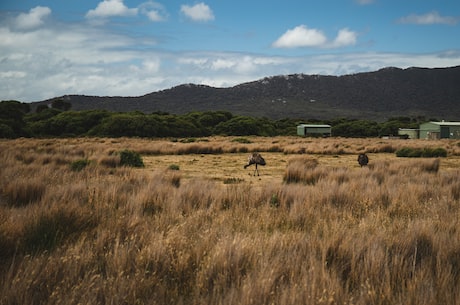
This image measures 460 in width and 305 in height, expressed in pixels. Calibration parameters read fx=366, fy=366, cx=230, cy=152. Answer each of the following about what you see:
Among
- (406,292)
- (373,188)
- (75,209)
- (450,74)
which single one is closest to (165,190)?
(75,209)

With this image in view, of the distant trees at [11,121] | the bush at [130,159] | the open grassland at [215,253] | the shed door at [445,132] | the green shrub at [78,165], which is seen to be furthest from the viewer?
the shed door at [445,132]

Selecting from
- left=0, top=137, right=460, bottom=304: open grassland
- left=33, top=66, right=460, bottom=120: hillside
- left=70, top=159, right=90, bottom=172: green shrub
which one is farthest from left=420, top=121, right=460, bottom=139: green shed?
left=33, top=66, right=460, bottom=120: hillside

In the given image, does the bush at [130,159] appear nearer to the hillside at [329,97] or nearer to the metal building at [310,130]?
the metal building at [310,130]

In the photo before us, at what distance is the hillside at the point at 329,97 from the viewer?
13785 centimetres

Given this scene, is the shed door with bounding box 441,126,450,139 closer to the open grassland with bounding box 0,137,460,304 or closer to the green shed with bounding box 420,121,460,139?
the green shed with bounding box 420,121,460,139

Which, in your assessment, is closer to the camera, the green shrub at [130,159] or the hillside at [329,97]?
the green shrub at [130,159]

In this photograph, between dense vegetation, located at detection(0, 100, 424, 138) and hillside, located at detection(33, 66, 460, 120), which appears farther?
hillside, located at detection(33, 66, 460, 120)

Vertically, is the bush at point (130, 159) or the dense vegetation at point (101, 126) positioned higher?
the dense vegetation at point (101, 126)

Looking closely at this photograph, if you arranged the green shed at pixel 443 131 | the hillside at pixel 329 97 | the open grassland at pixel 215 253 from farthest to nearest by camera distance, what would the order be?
1. the hillside at pixel 329 97
2. the green shed at pixel 443 131
3. the open grassland at pixel 215 253

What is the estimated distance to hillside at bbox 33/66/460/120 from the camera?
138 meters

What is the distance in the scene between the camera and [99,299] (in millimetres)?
2625

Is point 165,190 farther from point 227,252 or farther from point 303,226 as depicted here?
point 227,252

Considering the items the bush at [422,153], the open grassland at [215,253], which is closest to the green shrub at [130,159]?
the open grassland at [215,253]

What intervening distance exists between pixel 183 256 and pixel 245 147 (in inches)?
861
